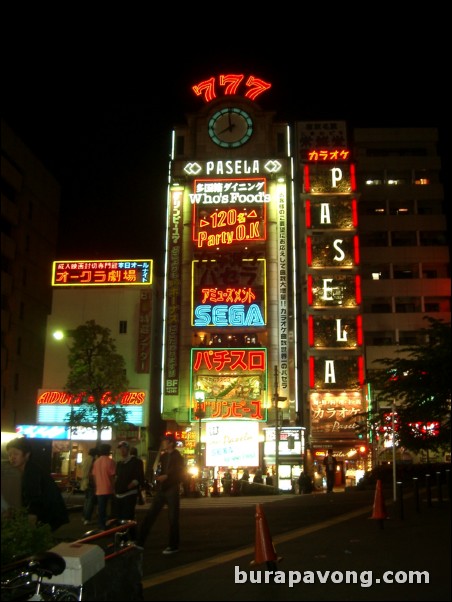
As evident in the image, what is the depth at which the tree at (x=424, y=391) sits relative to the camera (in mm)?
18797

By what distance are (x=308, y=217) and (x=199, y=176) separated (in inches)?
336

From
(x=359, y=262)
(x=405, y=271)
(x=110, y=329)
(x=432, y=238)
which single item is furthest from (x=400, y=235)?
(x=110, y=329)

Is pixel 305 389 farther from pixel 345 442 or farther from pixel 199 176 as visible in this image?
pixel 199 176

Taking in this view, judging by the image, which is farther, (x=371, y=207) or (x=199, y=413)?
(x=371, y=207)

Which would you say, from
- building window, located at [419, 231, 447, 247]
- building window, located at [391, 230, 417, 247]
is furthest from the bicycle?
building window, located at [419, 231, 447, 247]

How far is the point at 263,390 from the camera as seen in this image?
45.4 m

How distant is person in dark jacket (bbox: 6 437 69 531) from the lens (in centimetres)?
785

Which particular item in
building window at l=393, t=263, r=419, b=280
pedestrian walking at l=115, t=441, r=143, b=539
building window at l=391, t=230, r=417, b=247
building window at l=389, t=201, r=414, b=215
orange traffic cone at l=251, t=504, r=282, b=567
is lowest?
orange traffic cone at l=251, t=504, r=282, b=567

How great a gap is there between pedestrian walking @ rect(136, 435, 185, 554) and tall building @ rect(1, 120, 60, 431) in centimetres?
3914

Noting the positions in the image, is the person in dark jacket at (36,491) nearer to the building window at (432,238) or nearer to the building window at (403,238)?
the building window at (403,238)

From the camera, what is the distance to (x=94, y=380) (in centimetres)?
3847

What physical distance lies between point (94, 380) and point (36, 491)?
31096mm

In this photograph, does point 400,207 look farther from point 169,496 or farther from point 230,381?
point 169,496

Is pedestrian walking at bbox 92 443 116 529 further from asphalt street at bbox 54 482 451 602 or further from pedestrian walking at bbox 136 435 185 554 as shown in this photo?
pedestrian walking at bbox 136 435 185 554
